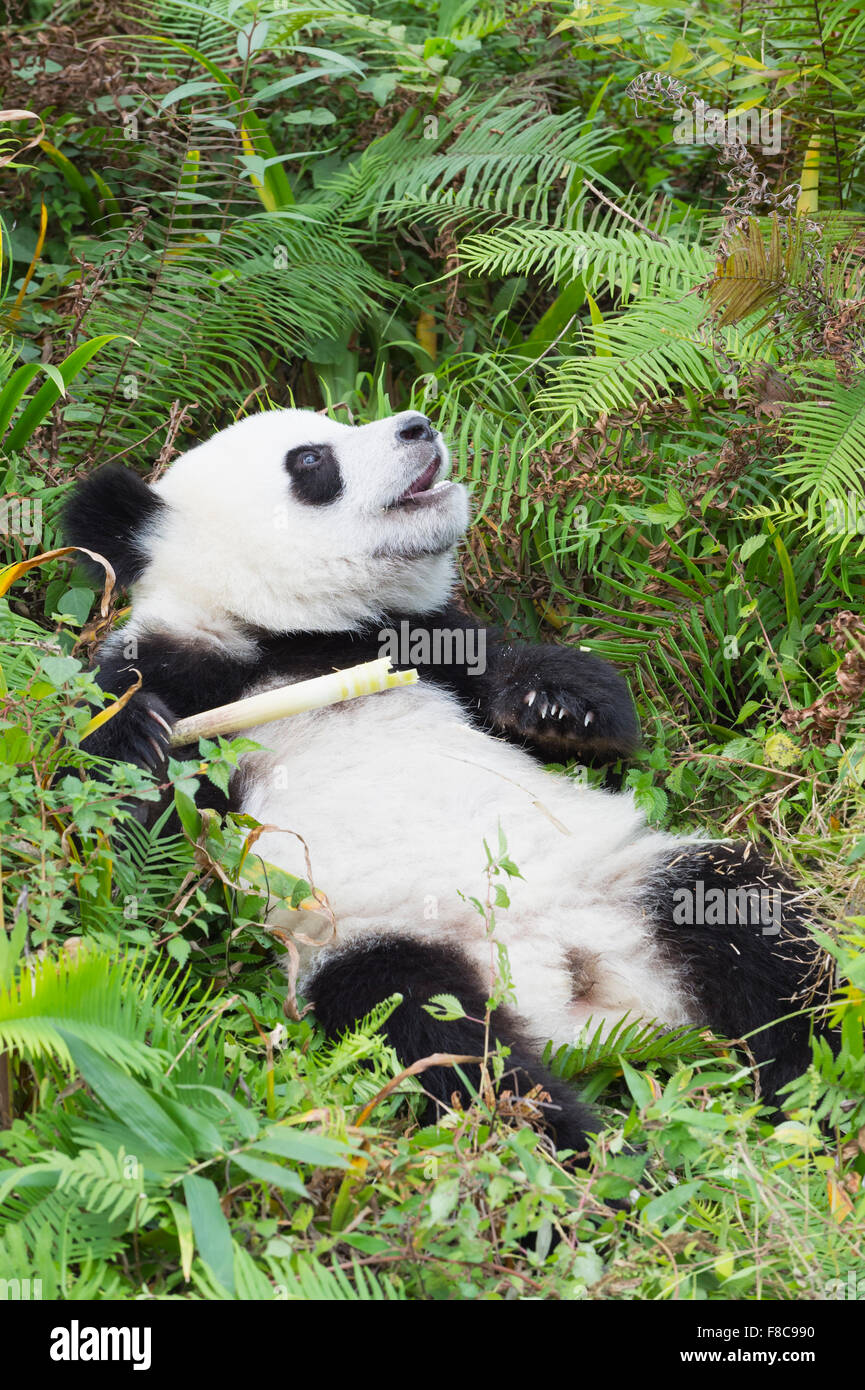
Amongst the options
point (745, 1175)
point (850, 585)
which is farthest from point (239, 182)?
point (745, 1175)

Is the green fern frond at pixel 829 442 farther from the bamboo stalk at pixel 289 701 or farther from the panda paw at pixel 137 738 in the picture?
the panda paw at pixel 137 738

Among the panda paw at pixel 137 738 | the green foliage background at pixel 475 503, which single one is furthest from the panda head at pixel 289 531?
the panda paw at pixel 137 738

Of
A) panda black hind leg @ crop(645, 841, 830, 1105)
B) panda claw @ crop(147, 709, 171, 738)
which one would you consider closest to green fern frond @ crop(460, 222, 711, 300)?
panda black hind leg @ crop(645, 841, 830, 1105)

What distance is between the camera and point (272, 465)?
3.69 metres

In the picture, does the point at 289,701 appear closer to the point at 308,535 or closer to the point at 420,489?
the point at 308,535

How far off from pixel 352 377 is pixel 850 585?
7.46 feet

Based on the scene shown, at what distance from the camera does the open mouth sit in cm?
362

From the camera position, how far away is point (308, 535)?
360 cm

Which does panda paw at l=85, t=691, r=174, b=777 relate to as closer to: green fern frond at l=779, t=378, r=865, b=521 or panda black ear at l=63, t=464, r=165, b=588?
panda black ear at l=63, t=464, r=165, b=588
